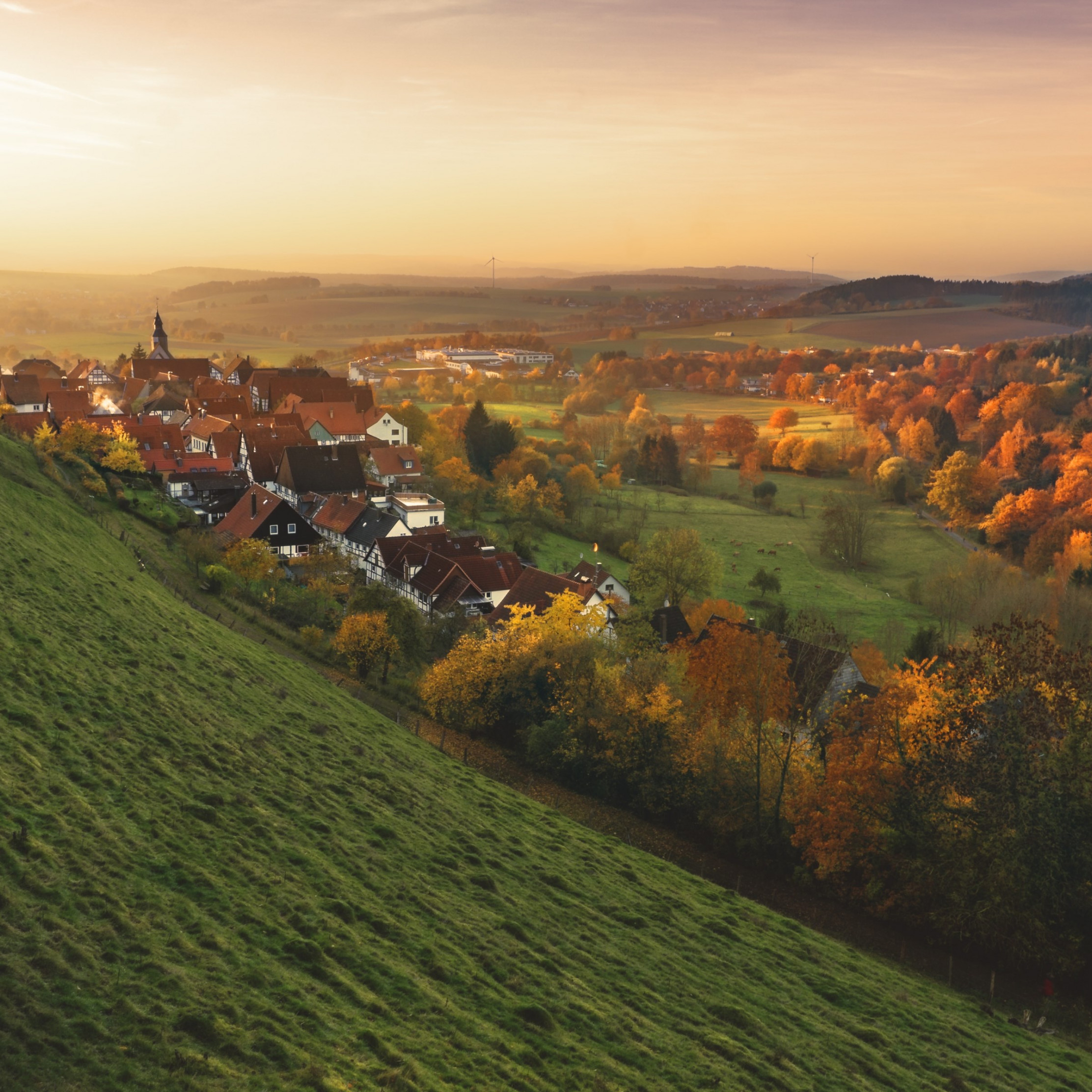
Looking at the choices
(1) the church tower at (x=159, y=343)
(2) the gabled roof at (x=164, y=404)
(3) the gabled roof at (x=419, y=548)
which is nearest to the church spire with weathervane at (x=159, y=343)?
(1) the church tower at (x=159, y=343)

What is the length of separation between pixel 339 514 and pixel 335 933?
1594 inches

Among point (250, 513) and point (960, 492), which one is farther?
point (960, 492)

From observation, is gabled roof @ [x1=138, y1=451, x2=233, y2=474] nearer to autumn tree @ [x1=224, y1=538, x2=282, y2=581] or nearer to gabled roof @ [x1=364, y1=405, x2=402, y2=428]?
gabled roof @ [x1=364, y1=405, x2=402, y2=428]

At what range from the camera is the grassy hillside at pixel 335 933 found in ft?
30.9

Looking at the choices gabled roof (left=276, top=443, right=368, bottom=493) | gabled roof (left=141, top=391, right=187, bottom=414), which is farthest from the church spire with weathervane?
gabled roof (left=276, top=443, right=368, bottom=493)

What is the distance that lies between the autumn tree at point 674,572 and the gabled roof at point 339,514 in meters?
15.2

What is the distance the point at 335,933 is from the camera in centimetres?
1211

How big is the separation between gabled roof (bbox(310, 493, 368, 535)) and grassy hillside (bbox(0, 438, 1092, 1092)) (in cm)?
2803

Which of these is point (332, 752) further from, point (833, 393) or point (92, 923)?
point (833, 393)

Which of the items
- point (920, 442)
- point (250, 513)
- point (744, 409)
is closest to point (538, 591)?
point (250, 513)

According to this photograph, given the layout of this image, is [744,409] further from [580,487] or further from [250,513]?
[250,513]

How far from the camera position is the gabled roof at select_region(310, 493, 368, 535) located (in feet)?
164

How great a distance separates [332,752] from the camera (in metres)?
19.6

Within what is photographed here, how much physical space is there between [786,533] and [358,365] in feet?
284
